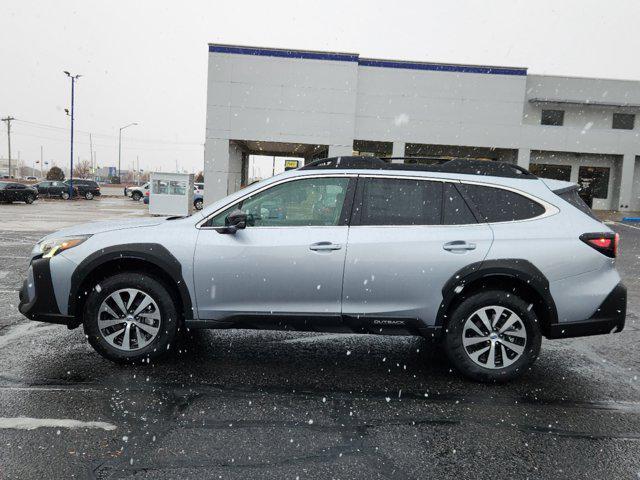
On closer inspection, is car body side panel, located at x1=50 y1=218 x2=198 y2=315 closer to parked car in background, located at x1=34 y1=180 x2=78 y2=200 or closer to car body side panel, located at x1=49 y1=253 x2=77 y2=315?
car body side panel, located at x1=49 y1=253 x2=77 y2=315

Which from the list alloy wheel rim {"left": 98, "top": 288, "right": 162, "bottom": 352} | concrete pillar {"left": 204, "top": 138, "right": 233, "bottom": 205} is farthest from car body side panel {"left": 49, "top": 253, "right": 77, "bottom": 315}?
concrete pillar {"left": 204, "top": 138, "right": 233, "bottom": 205}

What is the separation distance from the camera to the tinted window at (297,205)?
4531mm

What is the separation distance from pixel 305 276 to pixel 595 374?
9.08 feet

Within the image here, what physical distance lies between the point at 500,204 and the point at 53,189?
42810 millimetres

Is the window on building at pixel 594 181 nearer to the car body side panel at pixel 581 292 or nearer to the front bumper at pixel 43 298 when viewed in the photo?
the car body side panel at pixel 581 292

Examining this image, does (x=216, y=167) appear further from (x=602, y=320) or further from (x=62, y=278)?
(x=602, y=320)

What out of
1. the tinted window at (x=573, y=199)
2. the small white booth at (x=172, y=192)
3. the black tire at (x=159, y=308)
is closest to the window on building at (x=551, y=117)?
the small white booth at (x=172, y=192)

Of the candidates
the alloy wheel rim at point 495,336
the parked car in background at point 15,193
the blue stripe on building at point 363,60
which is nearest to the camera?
the alloy wheel rim at point 495,336

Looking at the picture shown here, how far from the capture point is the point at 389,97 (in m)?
30.4

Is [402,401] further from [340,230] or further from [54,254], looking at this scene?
[54,254]

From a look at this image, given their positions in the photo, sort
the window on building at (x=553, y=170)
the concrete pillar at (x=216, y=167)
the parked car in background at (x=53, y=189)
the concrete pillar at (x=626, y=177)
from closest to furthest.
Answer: the concrete pillar at (x=216, y=167) → the concrete pillar at (x=626, y=177) → the window on building at (x=553, y=170) → the parked car in background at (x=53, y=189)

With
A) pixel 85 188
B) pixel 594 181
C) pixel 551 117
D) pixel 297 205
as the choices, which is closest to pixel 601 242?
pixel 297 205

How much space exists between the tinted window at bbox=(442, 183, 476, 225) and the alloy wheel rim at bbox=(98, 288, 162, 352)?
257 centimetres

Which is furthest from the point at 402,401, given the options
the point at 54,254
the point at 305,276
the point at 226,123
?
the point at 226,123
